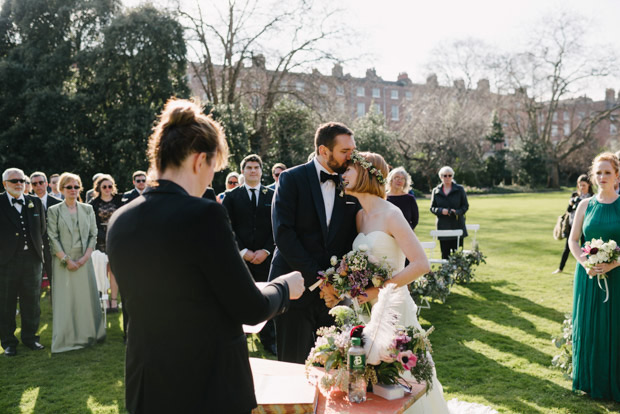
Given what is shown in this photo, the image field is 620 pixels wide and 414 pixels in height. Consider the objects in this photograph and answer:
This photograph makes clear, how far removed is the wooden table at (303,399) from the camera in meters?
2.48

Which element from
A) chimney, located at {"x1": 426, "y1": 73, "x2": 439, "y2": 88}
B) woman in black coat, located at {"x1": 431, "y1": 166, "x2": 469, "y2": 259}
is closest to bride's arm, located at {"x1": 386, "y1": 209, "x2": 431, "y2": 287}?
woman in black coat, located at {"x1": 431, "y1": 166, "x2": 469, "y2": 259}

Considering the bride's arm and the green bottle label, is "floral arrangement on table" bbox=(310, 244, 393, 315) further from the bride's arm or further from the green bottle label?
the green bottle label

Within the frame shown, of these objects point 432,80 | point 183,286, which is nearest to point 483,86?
point 432,80

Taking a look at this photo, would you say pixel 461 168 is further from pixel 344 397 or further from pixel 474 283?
pixel 344 397

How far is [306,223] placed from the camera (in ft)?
12.8

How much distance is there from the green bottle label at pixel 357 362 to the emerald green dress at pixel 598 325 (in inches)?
137

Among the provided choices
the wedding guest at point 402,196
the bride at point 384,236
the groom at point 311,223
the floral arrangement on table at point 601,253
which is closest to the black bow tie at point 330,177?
the groom at point 311,223

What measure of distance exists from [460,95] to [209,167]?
62.1 metres

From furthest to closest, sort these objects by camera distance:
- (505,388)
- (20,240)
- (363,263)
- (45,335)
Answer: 1. (45,335)
2. (20,240)
3. (505,388)
4. (363,263)

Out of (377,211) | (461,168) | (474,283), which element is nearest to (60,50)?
(474,283)

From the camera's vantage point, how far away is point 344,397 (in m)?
2.75

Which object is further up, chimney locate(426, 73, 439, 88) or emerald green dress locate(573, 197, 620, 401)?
chimney locate(426, 73, 439, 88)

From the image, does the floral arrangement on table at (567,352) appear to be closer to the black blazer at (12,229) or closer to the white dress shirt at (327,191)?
the white dress shirt at (327,191)

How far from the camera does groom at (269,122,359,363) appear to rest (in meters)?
3.84
